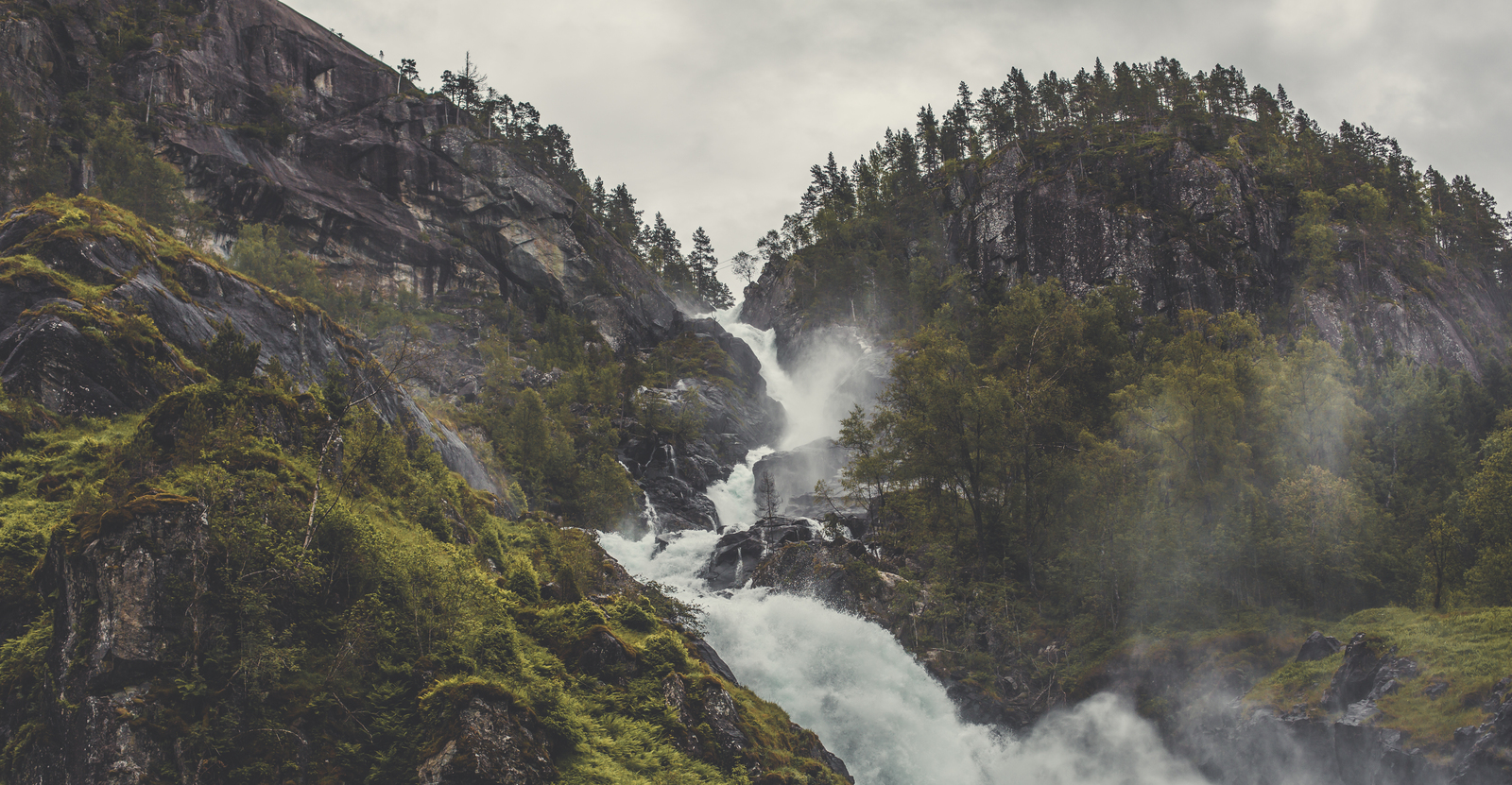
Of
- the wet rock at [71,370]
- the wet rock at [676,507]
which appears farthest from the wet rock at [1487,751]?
the wet rock at [676,507]

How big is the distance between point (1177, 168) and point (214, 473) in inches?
3560

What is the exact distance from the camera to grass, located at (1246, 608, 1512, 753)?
24234mm

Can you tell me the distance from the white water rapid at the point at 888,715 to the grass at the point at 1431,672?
5.46m

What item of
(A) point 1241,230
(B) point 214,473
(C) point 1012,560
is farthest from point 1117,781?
(A) point 1241,230

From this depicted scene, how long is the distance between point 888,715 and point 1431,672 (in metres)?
19.1

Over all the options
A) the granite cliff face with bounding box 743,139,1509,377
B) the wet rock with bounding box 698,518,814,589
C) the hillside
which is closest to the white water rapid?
the hillside

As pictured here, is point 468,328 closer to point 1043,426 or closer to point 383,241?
point 383,241

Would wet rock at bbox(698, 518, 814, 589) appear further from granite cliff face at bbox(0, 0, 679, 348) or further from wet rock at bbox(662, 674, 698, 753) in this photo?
granite cliff face at bbox(0, 0, 679, 348)

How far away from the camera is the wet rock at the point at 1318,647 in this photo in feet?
98.1

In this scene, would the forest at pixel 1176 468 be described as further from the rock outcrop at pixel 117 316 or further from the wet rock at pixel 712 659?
the rock outcrop at pixel 117 316

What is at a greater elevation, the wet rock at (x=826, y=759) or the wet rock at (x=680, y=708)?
the wet rock at (x=680, y=708)

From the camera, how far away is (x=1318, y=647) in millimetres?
30234

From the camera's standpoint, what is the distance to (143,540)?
13273 mm

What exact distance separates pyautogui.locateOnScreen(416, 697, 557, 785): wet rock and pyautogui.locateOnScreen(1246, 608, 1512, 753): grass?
27204mm
